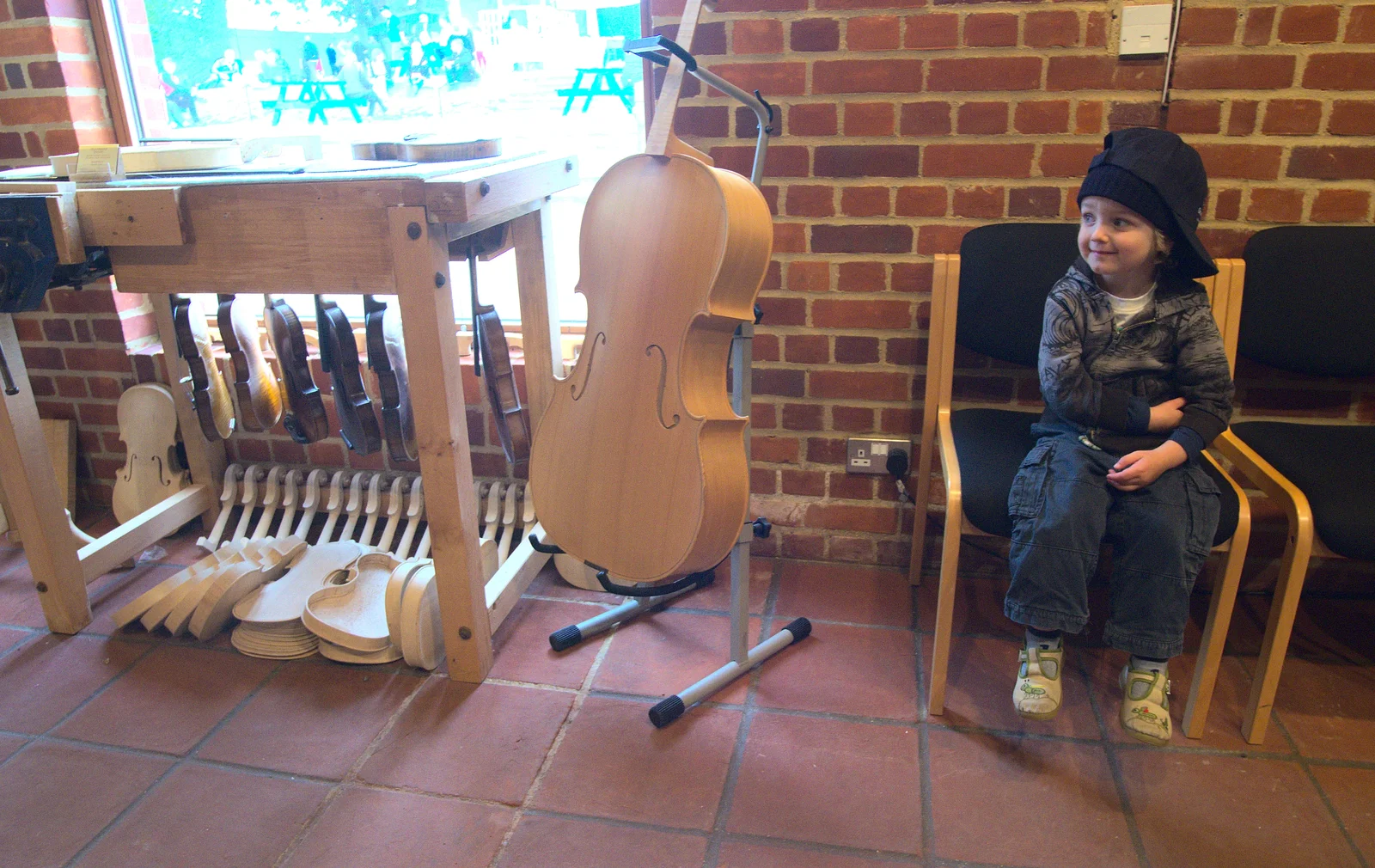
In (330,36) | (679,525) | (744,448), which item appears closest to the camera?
(679,525)

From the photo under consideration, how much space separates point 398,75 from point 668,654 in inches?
63.6

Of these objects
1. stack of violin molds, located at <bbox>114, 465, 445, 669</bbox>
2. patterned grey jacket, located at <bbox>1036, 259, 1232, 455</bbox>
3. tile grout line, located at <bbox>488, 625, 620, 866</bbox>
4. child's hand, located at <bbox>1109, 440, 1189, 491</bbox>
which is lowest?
tile grout line, located at <bbox>488, 625, 620, 866</bbox>

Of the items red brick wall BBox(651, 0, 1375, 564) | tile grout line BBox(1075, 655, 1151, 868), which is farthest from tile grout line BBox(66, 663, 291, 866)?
tile grout line BBox(1075, 655, 1151, 868)

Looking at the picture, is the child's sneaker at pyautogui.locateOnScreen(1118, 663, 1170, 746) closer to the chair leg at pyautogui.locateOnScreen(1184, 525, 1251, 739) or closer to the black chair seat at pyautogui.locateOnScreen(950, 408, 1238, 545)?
the chair leg at pyautogui.locateOnScreen(1184, 525, 1251, 739)

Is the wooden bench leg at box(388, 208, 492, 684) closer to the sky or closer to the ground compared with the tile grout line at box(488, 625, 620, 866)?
closer to the sky

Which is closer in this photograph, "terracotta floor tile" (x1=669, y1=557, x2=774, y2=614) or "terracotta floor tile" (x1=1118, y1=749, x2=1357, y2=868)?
"terracotta floor tile" (x1=1118, y1=749, x2=1357, y2=868)

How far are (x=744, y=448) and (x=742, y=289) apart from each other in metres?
0.27

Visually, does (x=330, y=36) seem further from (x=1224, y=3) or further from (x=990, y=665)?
(x=990, y=665)

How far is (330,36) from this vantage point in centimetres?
239

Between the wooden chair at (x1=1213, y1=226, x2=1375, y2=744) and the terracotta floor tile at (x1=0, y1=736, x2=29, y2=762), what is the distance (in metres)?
2.27

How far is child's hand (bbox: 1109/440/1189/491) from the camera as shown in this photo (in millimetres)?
1598

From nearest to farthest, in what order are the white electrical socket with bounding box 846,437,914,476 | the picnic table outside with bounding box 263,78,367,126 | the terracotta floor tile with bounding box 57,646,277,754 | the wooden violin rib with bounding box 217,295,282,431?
the terracotta floor tile with bounding box 57,646,277,754, the wooden violin rib with bounding box 217,295,282,431, the white electrical socket with bounding box 846,437,914,476, the picnic table outside with bounding box 263,78,367,126

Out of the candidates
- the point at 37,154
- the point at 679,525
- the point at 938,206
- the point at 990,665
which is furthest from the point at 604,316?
the point at 37,154

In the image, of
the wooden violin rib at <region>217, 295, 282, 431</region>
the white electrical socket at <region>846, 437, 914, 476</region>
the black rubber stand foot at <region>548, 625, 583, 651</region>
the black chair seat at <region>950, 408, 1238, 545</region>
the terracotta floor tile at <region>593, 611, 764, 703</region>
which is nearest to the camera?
the black chair seat at <region>950, 408, 1238, 545</region>
